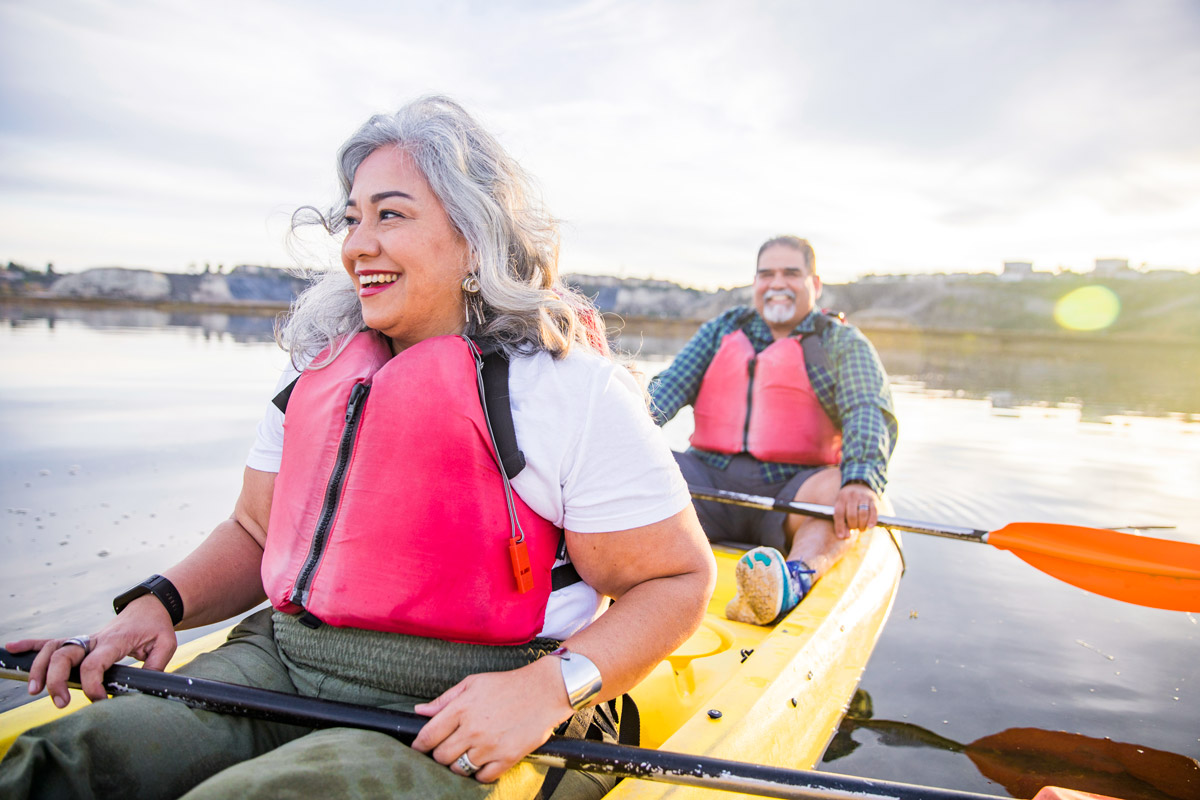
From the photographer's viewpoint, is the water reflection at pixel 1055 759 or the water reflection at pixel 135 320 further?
the water reflection at pixel 135 320

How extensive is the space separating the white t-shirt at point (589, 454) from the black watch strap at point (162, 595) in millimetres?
802

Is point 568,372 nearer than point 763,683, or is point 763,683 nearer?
point 568,372

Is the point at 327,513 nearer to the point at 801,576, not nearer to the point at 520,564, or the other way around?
the point at 520,564

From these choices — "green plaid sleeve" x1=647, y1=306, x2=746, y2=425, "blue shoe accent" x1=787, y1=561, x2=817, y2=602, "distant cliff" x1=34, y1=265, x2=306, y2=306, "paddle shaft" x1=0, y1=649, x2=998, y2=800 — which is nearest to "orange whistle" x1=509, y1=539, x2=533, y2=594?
"paddle shaft" x1=0, y1=649, x2=998, y2=800

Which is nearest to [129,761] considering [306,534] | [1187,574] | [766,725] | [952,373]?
[306,534]

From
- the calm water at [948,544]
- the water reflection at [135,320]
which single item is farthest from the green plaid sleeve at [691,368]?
the water reflection at [135,320]

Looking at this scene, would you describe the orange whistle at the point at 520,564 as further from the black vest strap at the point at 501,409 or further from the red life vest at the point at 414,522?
the black vest strap at the point at 501,409

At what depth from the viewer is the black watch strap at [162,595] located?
1.57 meters

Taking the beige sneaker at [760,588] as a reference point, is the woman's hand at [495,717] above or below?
above

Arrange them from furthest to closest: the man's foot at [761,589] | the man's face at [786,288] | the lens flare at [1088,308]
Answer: the lens flare at [1088,308] < the man's face at [786,288] < the man's foot at [761,589]

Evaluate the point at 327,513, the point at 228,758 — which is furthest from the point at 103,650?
the point at 327,513

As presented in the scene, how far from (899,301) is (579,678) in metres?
54.2

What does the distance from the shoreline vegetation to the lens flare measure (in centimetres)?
19

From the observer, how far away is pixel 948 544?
519 cm
